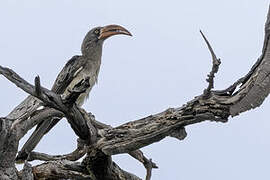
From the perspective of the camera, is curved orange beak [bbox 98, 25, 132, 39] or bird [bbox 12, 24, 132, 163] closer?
bird [bbox 12, 24, 132, 163]

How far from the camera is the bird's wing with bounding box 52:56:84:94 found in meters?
10.2

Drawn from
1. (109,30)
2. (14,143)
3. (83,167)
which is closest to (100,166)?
(83,167)

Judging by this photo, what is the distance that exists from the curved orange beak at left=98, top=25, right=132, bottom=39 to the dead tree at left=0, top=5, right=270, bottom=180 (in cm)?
254

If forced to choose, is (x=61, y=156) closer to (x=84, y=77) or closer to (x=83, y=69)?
(x=84, y=77)

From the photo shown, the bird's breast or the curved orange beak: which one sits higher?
the curved orange beak

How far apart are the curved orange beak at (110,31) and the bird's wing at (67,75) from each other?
56 centimetres

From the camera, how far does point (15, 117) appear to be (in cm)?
729

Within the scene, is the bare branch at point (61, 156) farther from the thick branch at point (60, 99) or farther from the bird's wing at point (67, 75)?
the bird's wing at point (67, 75)

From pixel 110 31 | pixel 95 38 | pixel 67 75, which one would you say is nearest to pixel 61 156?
pixel 67 75

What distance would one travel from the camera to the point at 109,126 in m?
7.00

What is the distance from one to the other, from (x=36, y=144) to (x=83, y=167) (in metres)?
2.08

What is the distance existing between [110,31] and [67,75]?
0.98 metres

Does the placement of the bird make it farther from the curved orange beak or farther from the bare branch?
the bare branch

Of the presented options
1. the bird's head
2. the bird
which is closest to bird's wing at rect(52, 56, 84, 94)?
the bird
